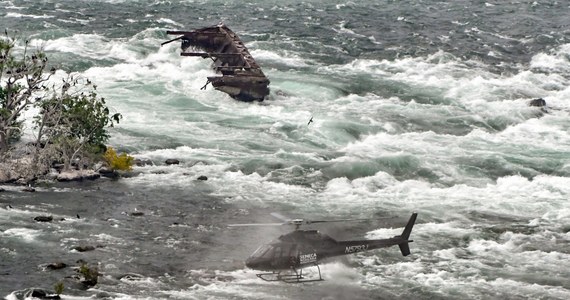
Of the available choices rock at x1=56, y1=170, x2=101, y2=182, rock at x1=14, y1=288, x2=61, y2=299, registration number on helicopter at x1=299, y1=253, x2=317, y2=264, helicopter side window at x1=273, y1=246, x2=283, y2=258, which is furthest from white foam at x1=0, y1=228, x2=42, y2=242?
registration number on helicopter at x1=299, y1=253, x2=317, y2=264

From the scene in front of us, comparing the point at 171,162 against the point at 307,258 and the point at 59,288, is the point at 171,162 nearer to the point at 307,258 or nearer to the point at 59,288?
the point at 307,258

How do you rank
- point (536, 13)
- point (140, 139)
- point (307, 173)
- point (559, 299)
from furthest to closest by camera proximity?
point (536, 13), point (140, 139), point (307, 173), point (559, 299)

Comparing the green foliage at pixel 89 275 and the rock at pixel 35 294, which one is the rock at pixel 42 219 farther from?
the rock at pixel 35 294

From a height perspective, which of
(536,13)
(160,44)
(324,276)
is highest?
(536,13)

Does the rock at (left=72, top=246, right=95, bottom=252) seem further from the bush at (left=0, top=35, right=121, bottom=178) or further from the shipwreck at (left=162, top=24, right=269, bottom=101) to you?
the shipwreck at (left=162, top=24, right=269, bottom=101)

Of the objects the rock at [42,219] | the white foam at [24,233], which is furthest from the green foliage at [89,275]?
the rock at [42,219]

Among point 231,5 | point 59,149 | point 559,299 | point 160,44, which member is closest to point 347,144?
point 59,149

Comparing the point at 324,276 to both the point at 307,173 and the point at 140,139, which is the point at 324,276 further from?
the point at 140,139
